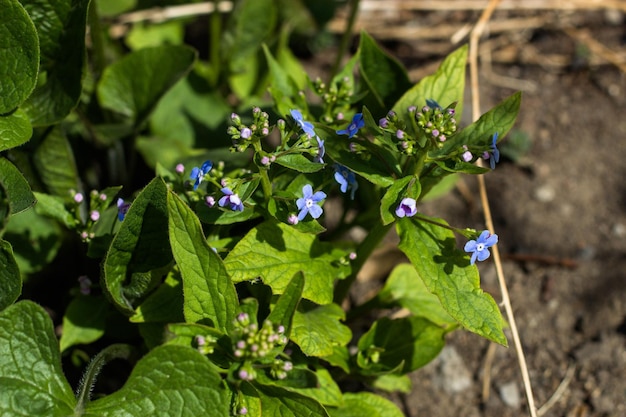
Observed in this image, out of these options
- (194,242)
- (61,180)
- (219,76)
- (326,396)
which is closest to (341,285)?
(326,396)

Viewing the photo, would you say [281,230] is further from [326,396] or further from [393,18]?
[393,18]

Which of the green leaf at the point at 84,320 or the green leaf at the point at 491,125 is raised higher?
the green leaf at the point at 491,125

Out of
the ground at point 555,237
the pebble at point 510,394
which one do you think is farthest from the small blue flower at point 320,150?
the pebble at point 510,394

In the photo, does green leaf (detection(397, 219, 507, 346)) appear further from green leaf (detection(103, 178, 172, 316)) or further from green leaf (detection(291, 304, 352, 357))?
green leaf (detection(103, 178, 172, 316))


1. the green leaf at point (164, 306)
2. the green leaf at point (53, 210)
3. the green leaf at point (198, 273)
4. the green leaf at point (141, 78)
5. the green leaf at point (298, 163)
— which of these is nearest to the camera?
the green leaf at point (198, 273)

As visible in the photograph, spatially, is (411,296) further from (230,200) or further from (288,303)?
(230,200)

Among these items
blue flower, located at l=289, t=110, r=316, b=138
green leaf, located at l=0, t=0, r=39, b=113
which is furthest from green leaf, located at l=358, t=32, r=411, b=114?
green leaf, located at l=0, t=0, r=39, b=113

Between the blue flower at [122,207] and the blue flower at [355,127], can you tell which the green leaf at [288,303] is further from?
the blue flower at [122,207]
